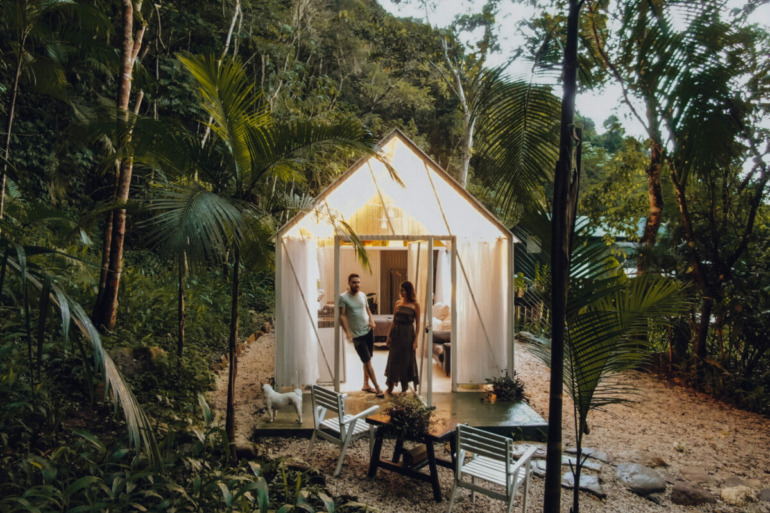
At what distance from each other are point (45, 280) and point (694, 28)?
6.74 ft

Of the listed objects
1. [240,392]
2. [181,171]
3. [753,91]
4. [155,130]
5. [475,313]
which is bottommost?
[240,392]

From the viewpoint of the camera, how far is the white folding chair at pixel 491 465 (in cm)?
338

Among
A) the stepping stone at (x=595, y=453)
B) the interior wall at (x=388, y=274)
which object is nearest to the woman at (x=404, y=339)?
the stepping stone at (x=595, y=453)

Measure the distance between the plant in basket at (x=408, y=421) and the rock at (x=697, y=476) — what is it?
7.91ft

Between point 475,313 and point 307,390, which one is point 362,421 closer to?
point 307,390

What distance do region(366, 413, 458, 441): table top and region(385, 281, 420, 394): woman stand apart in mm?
1475

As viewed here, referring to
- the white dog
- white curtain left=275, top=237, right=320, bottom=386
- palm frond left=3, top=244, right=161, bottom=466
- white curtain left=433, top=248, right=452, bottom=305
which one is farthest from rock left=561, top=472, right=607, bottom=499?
white curtain left=433, top=248, right=452, bottom=305

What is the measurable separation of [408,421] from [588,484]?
1.59 meters

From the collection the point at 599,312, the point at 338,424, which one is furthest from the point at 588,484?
the point at 599,312

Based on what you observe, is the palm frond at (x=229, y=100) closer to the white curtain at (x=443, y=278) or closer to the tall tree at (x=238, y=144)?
the tall tree at (x=238, y=144)

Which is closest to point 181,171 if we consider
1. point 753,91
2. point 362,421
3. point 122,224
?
point 122,224

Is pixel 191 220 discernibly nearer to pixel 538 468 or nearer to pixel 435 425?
pixel 435 425

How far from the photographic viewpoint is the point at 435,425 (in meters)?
4.12

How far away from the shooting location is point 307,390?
6.17 meters
